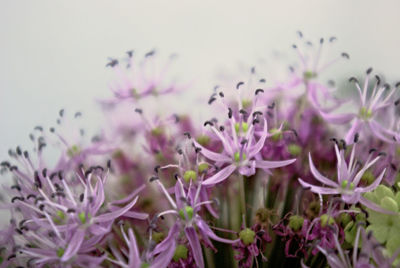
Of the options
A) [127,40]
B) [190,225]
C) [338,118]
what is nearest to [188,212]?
[190,225]

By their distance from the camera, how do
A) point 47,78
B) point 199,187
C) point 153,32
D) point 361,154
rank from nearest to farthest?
point 199,187 → point 361,154 → point 47,78 → point 153,32

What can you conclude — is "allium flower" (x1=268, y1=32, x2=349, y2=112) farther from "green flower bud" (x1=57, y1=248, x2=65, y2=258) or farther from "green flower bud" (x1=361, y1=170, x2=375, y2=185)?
"green flower bud" (x1=57, y1=248, x2=65, y2=258)

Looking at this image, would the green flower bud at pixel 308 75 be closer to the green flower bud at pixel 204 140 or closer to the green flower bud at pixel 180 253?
the green flower bud at pixel 204 140

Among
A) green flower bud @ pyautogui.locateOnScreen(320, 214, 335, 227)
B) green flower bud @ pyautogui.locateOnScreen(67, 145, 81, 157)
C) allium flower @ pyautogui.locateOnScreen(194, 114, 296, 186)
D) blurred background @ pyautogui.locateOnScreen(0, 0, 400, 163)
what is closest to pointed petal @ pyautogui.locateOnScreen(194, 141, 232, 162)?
allium flower @ pyautogui.locateOnScreen(194, 114, 296, 186)

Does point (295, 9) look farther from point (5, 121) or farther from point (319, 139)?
point (319, 139)

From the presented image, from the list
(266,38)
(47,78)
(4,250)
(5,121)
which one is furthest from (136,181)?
(266,38)

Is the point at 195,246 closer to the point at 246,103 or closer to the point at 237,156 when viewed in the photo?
the point at 237,156

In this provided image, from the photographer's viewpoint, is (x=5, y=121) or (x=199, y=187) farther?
(x=5, y=121)
